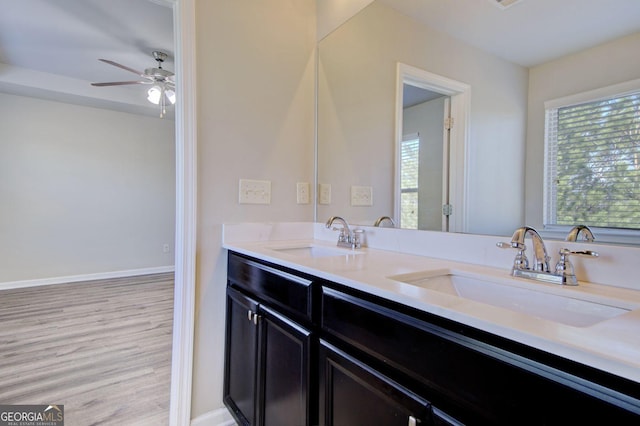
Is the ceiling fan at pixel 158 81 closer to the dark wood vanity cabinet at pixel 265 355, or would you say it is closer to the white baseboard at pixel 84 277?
the dark wood vanity cabinet at pixel 265 355

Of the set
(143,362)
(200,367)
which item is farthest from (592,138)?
(143,362)

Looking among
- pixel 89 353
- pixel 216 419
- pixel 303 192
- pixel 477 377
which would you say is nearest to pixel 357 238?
pixel 303 192

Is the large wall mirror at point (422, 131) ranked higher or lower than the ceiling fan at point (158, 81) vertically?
lower

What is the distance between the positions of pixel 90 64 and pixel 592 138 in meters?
4.36

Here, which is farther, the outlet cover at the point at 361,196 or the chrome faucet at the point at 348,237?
the outlet cover at the point at 361,196

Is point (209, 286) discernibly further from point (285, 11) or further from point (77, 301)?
point (77, 301)

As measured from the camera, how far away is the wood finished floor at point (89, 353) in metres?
1.67

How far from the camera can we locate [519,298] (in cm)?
83

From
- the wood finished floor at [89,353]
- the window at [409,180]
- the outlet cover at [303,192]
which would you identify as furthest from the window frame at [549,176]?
the wood finished floor at [89,353]

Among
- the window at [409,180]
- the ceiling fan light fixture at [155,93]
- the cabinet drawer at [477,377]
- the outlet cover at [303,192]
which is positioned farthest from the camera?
the ceiling fan light fixture at [155,93]

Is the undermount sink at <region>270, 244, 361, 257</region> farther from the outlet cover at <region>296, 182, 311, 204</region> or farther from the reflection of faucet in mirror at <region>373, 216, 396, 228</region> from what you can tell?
the outlet cover at <region>296, 182, 311, 204</region>

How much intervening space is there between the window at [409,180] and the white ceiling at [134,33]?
1.47 feet
